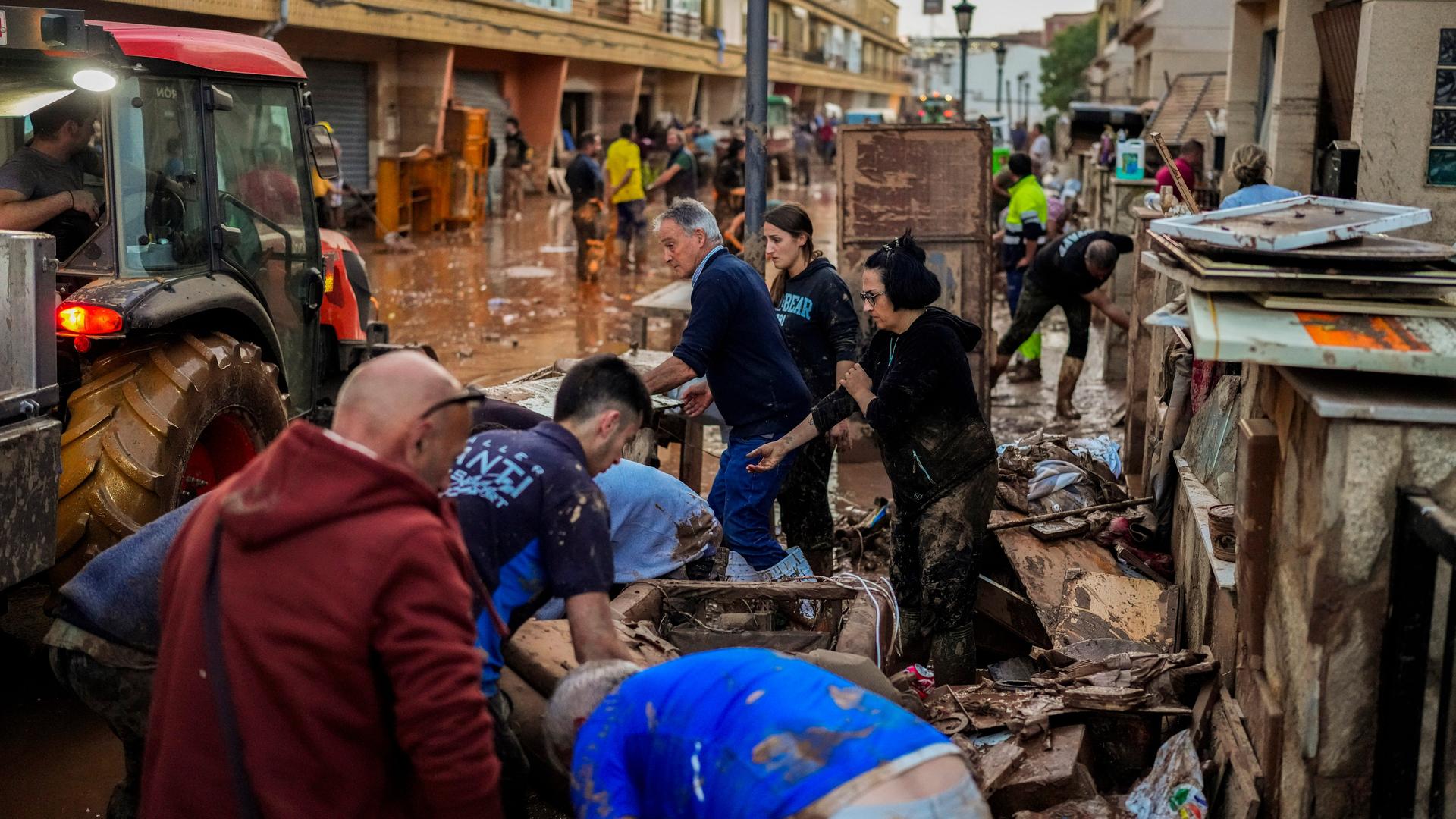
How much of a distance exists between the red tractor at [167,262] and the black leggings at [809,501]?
87.8 inches

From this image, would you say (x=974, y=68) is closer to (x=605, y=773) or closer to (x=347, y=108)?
(x=347, y=108)

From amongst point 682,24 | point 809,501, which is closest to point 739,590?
point 809,501

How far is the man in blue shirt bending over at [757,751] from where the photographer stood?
225 centimetres

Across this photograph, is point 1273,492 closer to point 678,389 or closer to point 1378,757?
point 1378,757

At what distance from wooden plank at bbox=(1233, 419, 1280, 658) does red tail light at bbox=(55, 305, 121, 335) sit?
356cm

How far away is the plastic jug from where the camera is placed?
466 inches

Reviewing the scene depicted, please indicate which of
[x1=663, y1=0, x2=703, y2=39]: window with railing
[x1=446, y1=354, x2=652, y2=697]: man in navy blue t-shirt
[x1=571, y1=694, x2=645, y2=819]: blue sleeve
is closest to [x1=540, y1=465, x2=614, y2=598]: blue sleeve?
[x1=446, y1=354, x2=652, y2=697]: man in navy blue t-shirt

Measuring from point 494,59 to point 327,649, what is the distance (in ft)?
85.3

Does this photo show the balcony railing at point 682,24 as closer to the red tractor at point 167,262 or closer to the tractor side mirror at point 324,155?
the tractor side mirror at point 324,155

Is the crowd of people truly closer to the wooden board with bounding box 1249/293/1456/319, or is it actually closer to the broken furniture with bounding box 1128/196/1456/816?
the broken furniture with bounding box 1128/196/1456/816

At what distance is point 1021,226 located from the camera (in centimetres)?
1245

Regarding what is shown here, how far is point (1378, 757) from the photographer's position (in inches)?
114

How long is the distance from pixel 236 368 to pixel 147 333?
0.36 m

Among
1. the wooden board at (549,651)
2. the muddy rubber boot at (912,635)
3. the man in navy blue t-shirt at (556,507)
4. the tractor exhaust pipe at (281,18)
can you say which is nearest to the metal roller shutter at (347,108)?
the tractor exhaust pipe at (281,18)
